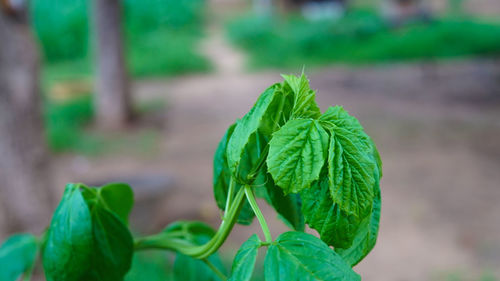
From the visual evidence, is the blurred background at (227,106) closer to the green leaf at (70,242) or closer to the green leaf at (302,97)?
the green leaf at (70,242)

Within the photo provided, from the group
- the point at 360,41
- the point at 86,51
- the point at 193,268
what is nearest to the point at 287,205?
the point at 193,268

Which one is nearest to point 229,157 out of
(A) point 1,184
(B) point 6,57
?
(B) point 6,57

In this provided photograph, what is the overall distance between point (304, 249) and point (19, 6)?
2.32m

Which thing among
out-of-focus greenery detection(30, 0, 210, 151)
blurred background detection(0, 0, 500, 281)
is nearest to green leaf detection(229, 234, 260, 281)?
blurred background detection(0, 0, 500, 281)

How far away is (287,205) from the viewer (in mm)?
545

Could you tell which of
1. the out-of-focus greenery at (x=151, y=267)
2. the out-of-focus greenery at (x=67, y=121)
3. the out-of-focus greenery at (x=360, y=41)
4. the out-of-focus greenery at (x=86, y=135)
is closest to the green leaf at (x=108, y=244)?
the out-of-focus greenery at (x=151, y=267)

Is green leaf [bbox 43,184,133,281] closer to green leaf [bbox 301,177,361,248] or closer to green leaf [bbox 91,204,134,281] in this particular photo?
green leaf [bbox 91,204,134,281]

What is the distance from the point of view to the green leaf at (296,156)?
16.5 inches

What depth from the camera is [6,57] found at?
2252mm

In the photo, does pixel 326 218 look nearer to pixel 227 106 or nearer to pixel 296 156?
pixel 296 156

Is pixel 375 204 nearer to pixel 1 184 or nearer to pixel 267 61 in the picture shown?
pixel 1 184

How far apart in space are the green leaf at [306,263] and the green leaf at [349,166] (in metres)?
0.05

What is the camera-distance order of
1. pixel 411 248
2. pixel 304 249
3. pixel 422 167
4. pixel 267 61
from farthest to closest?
1. pixel 267 61
2. pixel 422 167
3. pixel 411 248
4. pixel 304 249

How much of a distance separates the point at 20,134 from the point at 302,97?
7.48 ft
